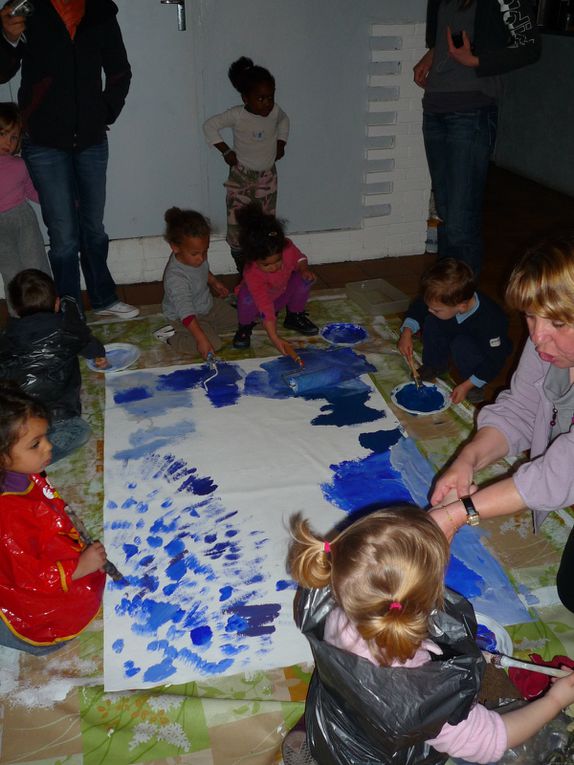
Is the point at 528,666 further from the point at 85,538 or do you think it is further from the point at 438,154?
the point at 438,154

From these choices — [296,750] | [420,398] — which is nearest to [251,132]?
[420,398]

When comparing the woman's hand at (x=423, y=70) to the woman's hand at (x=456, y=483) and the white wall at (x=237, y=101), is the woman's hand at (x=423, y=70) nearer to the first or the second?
the white wall at (x=237, y=101)

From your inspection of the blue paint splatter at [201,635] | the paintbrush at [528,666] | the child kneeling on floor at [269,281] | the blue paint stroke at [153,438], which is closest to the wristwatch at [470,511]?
the paintbrush at [528,666]

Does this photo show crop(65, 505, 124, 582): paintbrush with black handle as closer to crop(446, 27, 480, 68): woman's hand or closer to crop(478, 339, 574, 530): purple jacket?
crop(478, 339, 574, 530): purple jacket

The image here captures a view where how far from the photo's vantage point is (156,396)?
275 cm

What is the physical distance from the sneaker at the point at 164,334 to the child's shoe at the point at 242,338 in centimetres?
31

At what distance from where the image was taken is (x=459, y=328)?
2.70 meters

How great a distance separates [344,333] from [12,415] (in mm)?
1883

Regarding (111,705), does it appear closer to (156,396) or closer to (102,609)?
(102,609)

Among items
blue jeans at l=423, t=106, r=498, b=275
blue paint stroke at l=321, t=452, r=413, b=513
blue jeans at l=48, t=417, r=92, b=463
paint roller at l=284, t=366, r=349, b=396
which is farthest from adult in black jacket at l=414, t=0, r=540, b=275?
blue jeans at l=48, t=417, r=92, b=463

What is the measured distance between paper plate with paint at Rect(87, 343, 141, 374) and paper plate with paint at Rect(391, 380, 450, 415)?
1180mm

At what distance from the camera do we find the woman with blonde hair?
1395 mm

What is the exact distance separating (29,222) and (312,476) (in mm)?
1941

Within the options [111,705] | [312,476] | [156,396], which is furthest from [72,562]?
[156,396]
